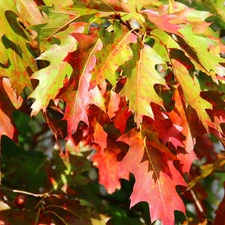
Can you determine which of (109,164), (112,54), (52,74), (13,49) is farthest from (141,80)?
(109,164)

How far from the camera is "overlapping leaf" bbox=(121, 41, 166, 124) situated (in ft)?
4.12

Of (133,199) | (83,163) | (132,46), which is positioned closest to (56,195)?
(83,163)

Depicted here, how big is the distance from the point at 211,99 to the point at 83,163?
1.58 ft

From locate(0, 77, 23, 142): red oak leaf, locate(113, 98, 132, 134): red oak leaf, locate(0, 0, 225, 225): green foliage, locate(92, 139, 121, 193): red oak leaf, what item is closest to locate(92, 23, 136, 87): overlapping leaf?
locate(0, 0, 225, 225): green foliage

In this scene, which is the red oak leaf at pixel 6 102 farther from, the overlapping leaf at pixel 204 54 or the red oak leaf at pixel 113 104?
the overlapping leaf at pixel 204 54

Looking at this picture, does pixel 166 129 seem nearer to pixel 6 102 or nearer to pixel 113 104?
pixel 113 104

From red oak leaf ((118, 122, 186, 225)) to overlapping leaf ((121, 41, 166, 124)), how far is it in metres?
0.14

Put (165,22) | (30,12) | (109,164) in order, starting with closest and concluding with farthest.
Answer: (165,22) < (30,12) < (109,164)

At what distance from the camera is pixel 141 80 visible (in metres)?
1.27

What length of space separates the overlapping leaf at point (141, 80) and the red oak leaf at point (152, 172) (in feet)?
0.46

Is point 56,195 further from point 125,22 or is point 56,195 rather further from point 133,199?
point 125,22

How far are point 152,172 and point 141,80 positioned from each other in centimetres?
24

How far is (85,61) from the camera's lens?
1.28m

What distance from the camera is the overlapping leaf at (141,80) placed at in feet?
4.12
